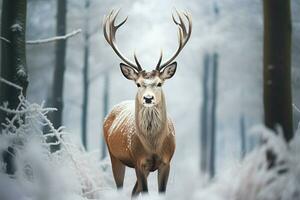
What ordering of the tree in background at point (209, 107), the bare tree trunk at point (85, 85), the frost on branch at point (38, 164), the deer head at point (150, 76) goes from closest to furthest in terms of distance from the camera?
the frost on branch at point (38, 164) → the deer head at point (150, 76) → the tree in background at point (209, 107) → the bare tree trunk at point (85, 85)

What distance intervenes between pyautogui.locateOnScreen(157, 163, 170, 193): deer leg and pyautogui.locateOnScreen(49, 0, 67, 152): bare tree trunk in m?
0.87

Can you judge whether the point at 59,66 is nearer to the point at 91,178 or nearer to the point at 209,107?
the point at 91,178

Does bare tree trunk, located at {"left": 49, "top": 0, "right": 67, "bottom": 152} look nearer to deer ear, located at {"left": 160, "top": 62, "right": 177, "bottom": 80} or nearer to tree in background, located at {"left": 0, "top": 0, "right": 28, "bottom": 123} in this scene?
tree in background, located at {"left": 0, "top": 0, "right": 28, "bottom": 123}

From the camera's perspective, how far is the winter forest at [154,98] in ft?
8.50

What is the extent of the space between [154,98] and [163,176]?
39 centimetres

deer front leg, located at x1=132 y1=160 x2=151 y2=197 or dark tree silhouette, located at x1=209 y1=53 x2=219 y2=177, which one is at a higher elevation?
dark tree silhouette, located at x1=209 y1=53 x2=219 y2=177

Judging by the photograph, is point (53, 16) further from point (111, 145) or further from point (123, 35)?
point (111, 145)

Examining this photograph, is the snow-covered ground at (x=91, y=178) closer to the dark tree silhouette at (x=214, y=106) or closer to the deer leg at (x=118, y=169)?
the deer leg at (x=118, y=169)

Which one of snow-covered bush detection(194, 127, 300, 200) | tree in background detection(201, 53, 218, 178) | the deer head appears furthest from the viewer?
tree in background detection(201, 53, 218, 178)

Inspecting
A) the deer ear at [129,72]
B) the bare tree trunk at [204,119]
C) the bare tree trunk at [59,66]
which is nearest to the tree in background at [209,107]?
the bare tree trunk at [204,119]

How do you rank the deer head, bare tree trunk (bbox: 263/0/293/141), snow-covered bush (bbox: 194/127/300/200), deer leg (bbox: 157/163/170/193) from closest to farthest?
snow-covered bush (bbox: 194/127/300/200) → bare tree trunk (bbox: 263/0/293/141) → the deer head → deer leg (bbox: 157/163/170/193)

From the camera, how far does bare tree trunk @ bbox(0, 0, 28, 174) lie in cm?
307

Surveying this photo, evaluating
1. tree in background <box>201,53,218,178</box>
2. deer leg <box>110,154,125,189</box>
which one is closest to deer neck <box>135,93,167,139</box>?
deer leg <box>110,154,125,189</box>

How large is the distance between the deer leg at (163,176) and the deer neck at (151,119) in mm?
157
